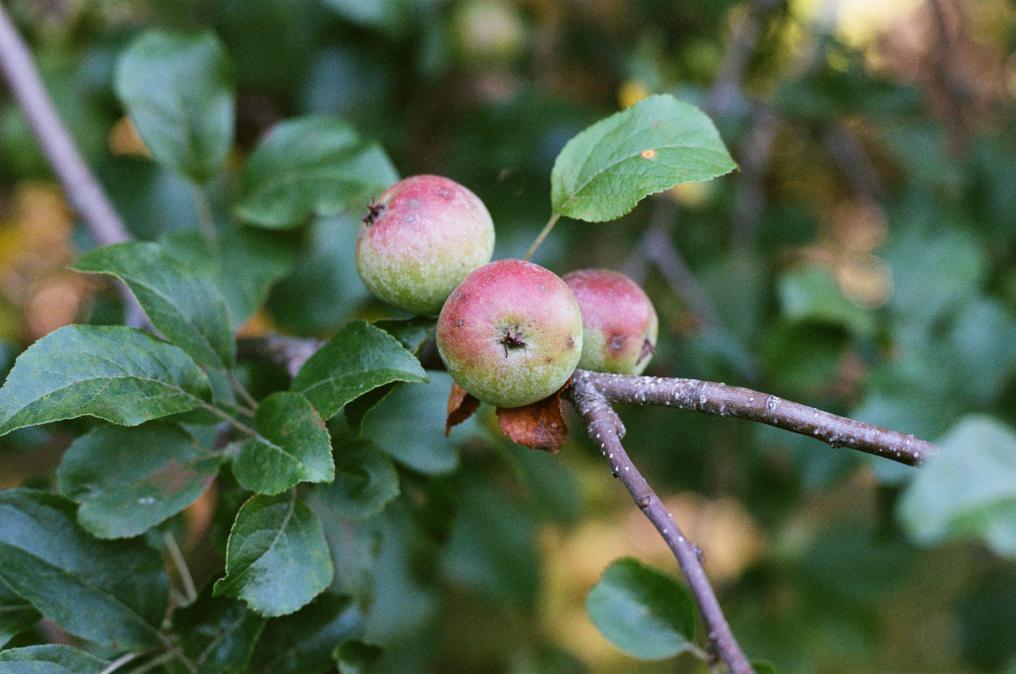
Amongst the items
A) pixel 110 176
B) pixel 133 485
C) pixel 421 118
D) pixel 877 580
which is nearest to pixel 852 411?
pixel 877 580

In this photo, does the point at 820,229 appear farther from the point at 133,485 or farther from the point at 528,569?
the point at 133,485

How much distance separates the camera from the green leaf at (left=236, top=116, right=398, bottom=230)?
95cm

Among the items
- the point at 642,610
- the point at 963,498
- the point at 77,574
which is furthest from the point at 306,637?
the point at 963,498

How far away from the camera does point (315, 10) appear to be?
1606mm

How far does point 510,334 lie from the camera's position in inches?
25.1

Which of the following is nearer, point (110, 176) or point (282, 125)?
point (282, 125)

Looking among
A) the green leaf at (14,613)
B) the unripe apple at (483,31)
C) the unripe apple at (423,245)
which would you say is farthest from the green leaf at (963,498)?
the unripe apple at (483,31)

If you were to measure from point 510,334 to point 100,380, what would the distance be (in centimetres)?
32

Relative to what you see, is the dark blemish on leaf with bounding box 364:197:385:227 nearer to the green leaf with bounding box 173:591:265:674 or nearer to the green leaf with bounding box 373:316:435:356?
the green leaf with bounding box 373:316:435:356

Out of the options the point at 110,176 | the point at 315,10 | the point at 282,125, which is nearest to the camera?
the point at 282,125

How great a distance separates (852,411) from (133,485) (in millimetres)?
887

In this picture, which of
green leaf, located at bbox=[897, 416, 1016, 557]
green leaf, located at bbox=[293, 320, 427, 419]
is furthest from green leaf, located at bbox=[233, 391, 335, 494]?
green leaf, located at bbox=[897, 416, 1016, 557]

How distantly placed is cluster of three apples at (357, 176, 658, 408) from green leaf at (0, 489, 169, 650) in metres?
0.33

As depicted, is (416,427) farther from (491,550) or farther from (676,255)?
(676,255)
